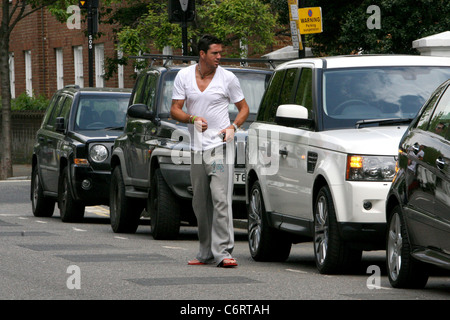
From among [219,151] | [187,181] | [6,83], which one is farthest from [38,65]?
[219,151]

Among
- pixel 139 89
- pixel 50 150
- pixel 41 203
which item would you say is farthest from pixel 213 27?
pixel 139 89

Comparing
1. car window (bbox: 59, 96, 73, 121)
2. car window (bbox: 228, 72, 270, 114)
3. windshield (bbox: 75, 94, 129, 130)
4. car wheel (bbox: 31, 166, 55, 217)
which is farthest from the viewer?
car wheel (bbox: 31, 166, 55, 217)

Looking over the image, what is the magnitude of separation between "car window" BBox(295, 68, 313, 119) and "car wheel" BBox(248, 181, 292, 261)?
41.8 inches

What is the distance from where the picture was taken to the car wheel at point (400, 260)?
8.90 m

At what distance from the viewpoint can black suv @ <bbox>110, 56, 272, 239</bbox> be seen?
13.9 metres

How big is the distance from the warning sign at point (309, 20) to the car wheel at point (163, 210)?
390 centimetres

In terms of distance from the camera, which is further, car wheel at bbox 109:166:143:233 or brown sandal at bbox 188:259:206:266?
car wheel at bbox 109:166:143:233

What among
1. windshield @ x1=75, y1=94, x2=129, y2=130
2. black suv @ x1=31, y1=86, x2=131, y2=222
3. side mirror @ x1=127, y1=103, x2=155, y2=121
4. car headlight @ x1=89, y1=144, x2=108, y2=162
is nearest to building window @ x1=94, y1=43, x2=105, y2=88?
black suv @ x1=31, y1=86, x2=131, y2=222

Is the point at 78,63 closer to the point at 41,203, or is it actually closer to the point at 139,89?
the point at 41,203

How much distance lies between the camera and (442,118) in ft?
29.0

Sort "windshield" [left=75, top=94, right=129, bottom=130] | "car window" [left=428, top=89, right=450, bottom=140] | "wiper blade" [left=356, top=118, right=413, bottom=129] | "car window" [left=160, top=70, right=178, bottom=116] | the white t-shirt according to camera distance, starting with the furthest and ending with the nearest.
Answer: "windshield" [left=75, top=94, right=129, bottom=130]
"car window" [left=160, top=70, right=178, bottom=116]
the white t-shirt
"wiper blade" [left=356, top=118, right=413, bottom=129]
"car window" [left=428, top=89, right=450, bottom=140]

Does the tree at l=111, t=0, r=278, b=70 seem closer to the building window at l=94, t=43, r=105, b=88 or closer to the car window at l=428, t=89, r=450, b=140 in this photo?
the car window at l=428, t=89, r=450, b=140

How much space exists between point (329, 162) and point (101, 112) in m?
8.97

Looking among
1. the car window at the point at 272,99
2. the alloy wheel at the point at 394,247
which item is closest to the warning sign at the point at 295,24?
the car window at the point at 272,99
